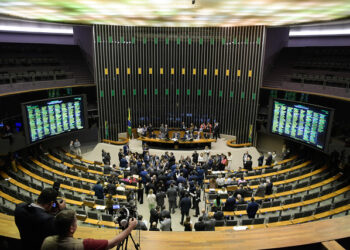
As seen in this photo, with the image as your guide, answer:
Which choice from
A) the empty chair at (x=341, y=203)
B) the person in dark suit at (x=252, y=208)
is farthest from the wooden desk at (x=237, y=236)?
the empty chair at (x=341, y=203)

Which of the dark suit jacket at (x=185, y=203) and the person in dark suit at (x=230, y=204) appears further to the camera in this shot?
the person in dark suit at (x=230, y=204)

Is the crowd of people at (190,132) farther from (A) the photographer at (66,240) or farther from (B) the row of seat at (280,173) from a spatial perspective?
(A) the photographer at (66,240)

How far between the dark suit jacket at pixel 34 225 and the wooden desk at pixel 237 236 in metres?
0.47

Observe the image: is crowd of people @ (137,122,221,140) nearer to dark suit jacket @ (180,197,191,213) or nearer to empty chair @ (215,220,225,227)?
dark suit jacket @ (180,197,191,213)

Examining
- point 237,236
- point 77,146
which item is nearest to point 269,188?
point 237,236

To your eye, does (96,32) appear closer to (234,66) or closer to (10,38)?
(10,38)

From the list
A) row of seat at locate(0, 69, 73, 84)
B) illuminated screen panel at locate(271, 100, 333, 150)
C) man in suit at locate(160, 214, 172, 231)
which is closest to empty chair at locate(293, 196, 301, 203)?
illuminated screen panel at locate(271, 100, 333, 150)

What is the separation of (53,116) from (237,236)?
13.0 m

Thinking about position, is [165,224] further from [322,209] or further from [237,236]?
[322,209]

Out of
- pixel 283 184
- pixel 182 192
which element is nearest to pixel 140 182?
pixel 182 192

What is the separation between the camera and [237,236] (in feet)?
9.70

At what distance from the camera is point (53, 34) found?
674 inches

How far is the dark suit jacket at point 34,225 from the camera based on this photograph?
234 centimetres

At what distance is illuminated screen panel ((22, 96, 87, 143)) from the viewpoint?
12.5m
